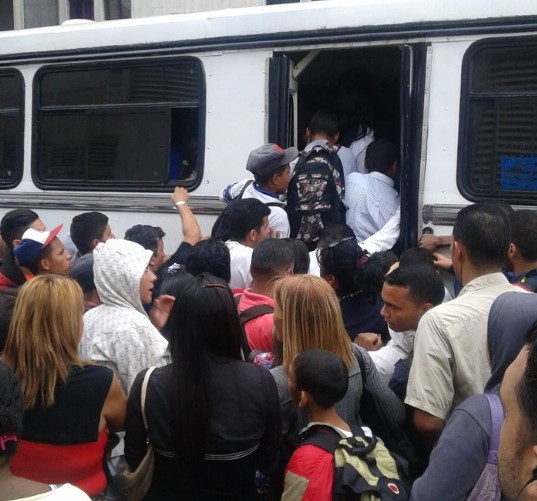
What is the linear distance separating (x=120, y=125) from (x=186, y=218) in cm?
116

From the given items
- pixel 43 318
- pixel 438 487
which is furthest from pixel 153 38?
pixel 438 487

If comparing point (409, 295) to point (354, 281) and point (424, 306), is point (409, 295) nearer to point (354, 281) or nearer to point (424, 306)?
point (424, 306)

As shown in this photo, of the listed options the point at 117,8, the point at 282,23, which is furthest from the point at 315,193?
the point at 117,8

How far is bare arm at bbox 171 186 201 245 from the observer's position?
5277 millimetres

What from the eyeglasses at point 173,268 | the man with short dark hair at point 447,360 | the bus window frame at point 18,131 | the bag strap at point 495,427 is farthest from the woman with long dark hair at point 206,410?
the bus window frame at point 18,131

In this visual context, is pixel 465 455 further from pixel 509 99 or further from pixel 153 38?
pixel 153 38

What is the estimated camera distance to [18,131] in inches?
257

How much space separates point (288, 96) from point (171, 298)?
2.45 metres

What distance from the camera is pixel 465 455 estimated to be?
204cm

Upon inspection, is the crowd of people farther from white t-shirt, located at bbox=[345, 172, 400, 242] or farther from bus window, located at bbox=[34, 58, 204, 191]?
bus window, located at bbox=[34, 58, 204, 191]

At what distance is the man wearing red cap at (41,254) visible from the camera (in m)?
4.37

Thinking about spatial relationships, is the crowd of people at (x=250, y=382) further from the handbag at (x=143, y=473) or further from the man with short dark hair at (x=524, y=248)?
the man with short dark hair at (x=524, y=248)

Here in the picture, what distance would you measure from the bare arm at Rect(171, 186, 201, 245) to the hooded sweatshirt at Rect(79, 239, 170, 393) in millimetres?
1810

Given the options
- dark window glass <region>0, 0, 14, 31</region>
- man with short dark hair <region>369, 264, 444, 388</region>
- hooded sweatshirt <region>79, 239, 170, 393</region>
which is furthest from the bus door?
dark window glass <region>0, 0, 14, 31</region>
